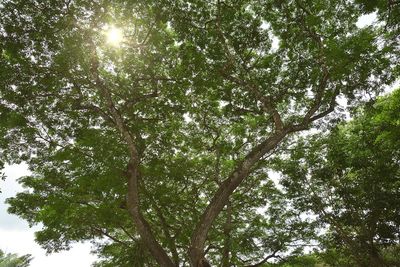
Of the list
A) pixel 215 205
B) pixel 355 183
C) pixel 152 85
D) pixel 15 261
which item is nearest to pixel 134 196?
pixel 215 205

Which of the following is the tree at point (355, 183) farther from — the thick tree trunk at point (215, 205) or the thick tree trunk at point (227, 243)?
the thick tree trunk at point (215, 205)

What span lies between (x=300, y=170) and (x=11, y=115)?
11.6 meters

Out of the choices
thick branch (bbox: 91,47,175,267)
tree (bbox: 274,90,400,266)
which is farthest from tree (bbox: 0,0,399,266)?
tree (bbox: 274,90,400,266)

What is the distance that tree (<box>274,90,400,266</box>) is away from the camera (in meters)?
12.6

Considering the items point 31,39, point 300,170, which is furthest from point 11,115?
point 300,170

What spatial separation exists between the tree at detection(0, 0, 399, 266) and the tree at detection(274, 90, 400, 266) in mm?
3017

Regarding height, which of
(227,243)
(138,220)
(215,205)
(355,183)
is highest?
(355,183)

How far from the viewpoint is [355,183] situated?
1410 cm

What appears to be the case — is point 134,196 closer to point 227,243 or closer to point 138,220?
point 138,220

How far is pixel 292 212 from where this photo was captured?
14680 millimetres

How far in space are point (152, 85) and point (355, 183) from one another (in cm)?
987

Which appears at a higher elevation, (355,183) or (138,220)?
(355,183)

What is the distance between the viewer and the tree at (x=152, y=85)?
866 cm

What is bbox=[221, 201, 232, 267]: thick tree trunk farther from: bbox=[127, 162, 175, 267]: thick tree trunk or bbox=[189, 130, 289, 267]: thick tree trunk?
bbox=[127, 162, 175, 267]: thick tree trunk
